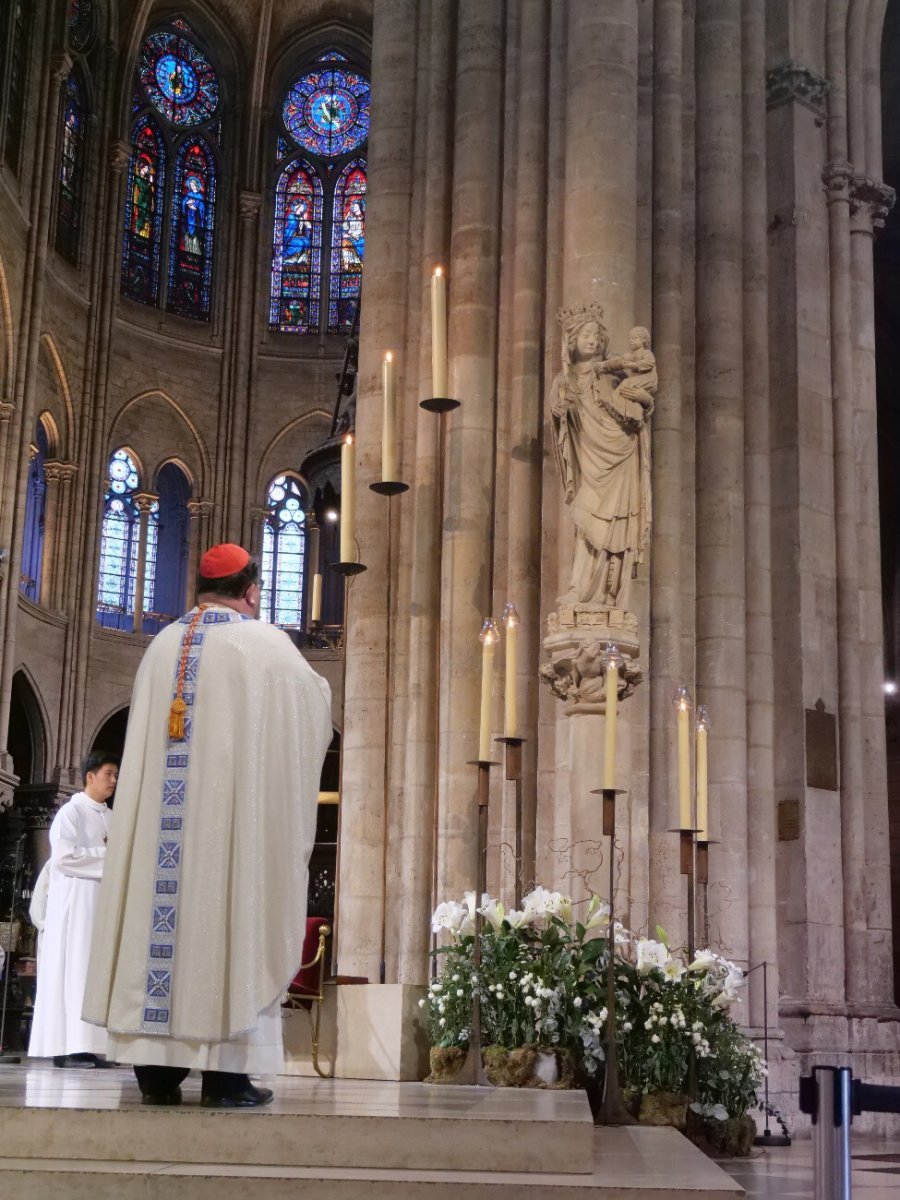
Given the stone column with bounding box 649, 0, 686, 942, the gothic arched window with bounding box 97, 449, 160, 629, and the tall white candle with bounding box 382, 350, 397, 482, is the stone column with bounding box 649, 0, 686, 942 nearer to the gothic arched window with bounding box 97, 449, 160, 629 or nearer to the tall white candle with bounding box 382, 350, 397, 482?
the tall white candle with bounding box 382, 350, 397, 482

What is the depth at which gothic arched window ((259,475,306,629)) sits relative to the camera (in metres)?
29.5

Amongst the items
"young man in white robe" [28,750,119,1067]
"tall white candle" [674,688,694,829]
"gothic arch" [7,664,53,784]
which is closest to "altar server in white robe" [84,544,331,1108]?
"tall white candle" [674,688,694,829]

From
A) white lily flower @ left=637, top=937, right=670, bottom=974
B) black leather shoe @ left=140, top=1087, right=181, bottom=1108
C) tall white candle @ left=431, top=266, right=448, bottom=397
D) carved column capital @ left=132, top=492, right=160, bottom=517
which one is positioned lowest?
black leather shoe @ left=140, top=1087, right=181, bottom=1108

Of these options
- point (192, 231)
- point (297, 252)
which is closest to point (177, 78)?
point (192, 231)

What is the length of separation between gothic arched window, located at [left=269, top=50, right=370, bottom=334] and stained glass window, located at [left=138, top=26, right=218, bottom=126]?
1476 millimetres

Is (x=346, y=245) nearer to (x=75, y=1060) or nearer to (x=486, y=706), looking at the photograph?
(x=75, y=1060)

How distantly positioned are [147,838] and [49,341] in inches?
908

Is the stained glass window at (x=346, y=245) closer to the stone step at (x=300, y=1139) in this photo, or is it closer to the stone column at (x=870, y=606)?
the stone column at (x=870, y=606)

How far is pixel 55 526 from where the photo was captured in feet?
89.1

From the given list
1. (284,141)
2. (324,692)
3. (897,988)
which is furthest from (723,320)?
(284,141)

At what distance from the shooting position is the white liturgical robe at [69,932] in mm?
8867

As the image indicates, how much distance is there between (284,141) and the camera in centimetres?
3130

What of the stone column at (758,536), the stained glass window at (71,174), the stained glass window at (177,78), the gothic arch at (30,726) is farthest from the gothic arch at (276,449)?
the stone column at (758,536)

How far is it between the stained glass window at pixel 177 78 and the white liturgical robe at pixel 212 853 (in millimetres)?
26500
